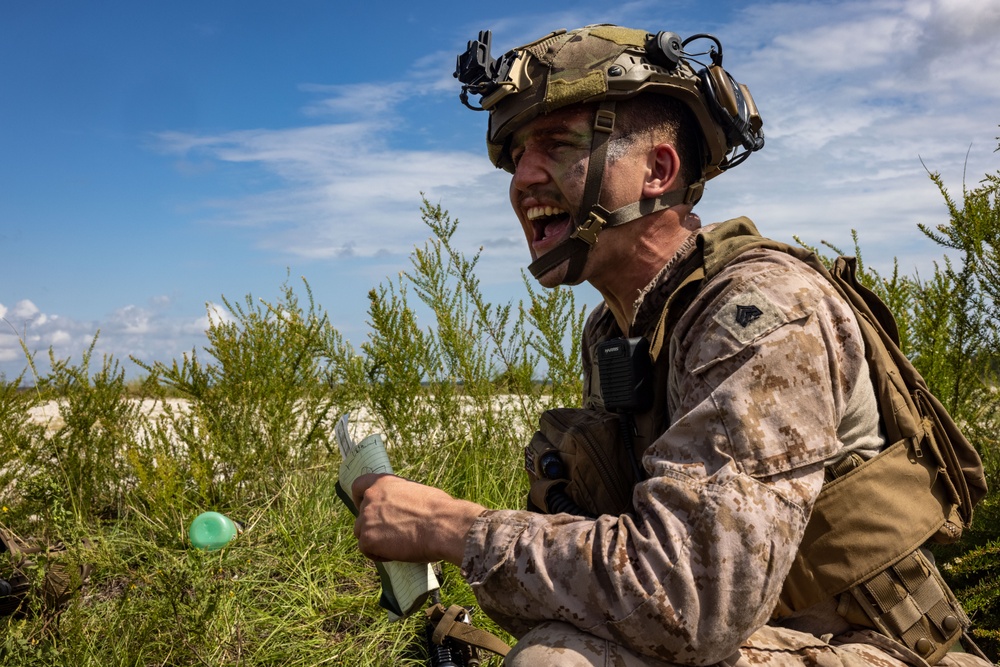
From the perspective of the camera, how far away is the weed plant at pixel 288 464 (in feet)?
12.5

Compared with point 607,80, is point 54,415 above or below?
below

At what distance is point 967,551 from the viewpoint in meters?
3.94

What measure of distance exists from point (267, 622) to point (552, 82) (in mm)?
2801

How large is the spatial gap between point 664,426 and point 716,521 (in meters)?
0.58

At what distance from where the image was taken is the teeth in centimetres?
275

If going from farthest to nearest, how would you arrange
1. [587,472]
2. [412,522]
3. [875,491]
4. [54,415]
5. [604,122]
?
1. [54,415]
2. [604,122]
3. [587,472]
4. [412,522]
5. [875,491]

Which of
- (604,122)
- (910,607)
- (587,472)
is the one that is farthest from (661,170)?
(910,607)

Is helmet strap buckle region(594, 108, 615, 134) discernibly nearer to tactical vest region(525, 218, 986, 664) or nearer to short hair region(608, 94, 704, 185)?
short hair region(608, 94, 704, 185)

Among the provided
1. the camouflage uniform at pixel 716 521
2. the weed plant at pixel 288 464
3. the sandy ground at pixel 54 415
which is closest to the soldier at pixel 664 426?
the camouflage uniform at pixel 716 521

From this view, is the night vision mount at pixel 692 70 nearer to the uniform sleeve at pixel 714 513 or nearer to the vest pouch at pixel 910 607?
the uniform sleeve at pixel 714 513

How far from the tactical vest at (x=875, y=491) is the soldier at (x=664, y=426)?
0.03ft

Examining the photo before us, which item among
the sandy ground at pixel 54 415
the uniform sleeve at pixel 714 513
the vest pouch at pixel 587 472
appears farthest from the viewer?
the sandy ground at pixel 54 415

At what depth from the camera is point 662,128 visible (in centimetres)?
276

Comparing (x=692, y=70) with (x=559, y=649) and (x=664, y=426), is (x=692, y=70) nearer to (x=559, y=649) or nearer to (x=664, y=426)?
(x=664, y=426)
